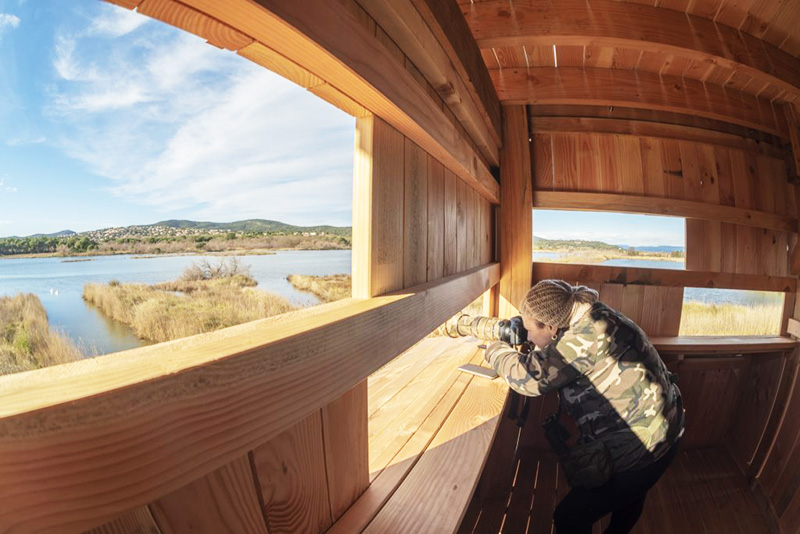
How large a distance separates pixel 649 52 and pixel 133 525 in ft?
10.1

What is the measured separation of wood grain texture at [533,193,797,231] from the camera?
2.73m

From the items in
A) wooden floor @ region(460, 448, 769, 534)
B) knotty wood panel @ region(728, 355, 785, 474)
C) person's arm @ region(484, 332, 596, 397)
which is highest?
person's arm @ region(484, 332, 596, 397)

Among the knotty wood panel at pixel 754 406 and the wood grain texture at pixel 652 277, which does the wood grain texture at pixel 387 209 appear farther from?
the knotty wood panel at pixel 754 406

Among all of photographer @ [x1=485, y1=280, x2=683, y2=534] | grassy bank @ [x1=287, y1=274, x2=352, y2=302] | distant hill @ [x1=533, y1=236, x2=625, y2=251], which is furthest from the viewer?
distant hill @ [x1=533, y1=236, x2=625, y2=251]

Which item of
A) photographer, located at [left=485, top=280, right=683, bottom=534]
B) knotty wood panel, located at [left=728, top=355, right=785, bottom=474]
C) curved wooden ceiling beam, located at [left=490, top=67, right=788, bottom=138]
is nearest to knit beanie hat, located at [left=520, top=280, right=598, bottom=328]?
photographer, located at [left=485, top=280, right=683, bottom=534]

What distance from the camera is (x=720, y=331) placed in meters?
3.40

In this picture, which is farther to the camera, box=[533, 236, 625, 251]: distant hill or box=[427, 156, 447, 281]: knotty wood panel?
box=[533, 236, 625, 251]: distant hill

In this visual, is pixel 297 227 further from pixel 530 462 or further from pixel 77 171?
pixel 530 462

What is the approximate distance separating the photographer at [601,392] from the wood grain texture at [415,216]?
85cm

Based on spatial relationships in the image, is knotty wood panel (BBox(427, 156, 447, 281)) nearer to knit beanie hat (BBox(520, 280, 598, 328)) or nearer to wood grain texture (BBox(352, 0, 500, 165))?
wood grain texture (BBox(352, 0, 500, 165))

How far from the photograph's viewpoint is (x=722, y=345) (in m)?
3.08

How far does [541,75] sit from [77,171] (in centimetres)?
265

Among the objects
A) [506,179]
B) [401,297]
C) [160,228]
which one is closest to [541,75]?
[506,179]

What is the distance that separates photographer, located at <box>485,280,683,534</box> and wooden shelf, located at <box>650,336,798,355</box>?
4.70 ft
